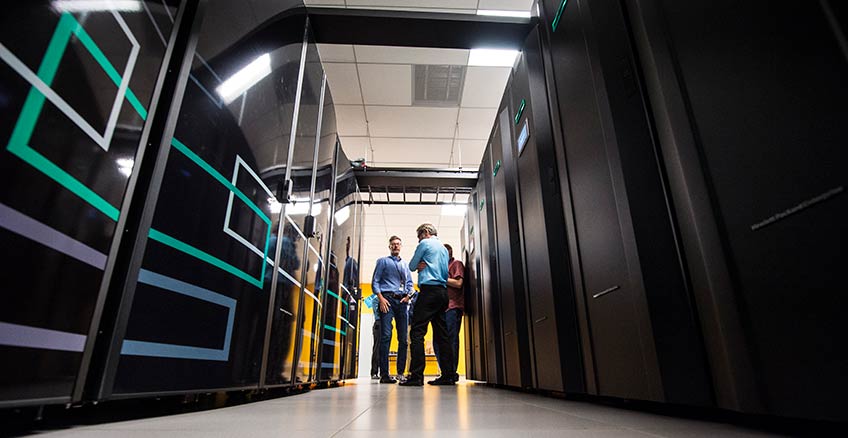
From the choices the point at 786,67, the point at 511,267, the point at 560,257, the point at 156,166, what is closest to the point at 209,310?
the point at 156,166

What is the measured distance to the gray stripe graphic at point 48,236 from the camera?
0.76m

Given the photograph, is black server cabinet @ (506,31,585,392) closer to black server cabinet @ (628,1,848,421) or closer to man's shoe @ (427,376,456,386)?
black server cabinet @ (628,1,848,421)

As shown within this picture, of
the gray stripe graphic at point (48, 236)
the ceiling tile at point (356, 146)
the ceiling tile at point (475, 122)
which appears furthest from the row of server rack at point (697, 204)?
the ceiling tile at point (356, 146)

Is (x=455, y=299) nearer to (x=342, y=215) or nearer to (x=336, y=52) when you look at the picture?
(x=342, y=215)

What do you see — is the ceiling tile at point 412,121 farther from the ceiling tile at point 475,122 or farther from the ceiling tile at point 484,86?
the ceiling tile at point 484,86

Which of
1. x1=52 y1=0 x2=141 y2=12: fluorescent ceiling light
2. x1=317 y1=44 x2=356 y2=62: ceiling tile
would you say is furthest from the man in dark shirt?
x1=52 y1=0 x2=141 y2=12: fluorescent ceiling light

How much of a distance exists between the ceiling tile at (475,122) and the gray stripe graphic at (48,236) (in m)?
4.09

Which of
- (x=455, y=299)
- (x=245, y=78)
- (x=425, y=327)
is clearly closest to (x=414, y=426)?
(x=245, y=78)

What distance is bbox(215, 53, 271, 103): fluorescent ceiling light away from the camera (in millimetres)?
1567

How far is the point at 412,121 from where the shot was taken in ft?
15.9

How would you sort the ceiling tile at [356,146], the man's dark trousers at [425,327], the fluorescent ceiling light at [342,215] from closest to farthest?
the man's dark trousers at [425,327]
the fluorescent ceiling light at [342,215]
the ceiling tile at [356,146]

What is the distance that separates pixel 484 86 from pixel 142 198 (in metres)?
3.68

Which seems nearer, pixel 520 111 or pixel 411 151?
pixel 520 111

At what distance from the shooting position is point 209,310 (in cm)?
145
